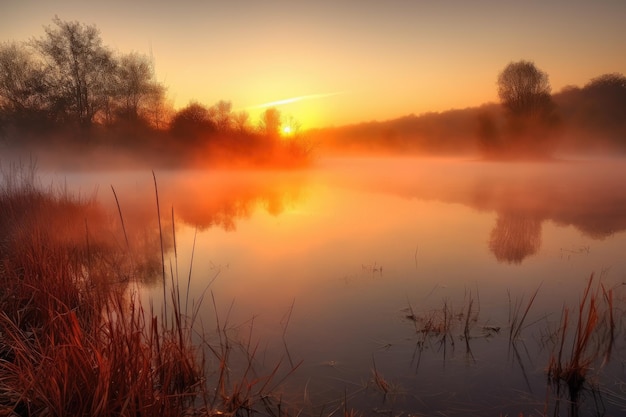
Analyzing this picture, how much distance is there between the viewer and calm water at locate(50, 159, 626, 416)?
10.4 ft

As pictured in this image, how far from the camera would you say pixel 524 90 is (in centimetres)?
3872

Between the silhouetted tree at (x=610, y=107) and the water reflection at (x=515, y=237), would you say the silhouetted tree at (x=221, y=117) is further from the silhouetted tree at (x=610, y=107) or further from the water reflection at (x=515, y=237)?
the silhouetted tree at (x=610, y=107)

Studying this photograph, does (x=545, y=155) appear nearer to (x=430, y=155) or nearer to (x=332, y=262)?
(x=430, y=155)

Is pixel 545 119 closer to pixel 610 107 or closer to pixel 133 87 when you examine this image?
pixel 610 107

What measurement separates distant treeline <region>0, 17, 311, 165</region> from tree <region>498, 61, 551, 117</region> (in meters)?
23.1

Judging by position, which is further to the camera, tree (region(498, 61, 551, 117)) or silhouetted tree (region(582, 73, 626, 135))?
silhouetted tree (region(582, 73, 626, 135))

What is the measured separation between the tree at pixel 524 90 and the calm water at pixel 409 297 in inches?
1153

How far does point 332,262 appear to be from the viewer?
24.6 ft

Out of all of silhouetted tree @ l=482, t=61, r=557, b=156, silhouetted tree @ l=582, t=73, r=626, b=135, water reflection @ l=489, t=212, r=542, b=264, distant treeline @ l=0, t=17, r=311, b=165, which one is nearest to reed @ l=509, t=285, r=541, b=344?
water reflection @ l=489, t=212, r=542, b=264

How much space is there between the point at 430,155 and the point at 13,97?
73114 mm

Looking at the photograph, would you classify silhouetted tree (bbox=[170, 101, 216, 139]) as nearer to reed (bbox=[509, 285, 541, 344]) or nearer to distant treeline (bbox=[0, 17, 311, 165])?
distant treeline (bbox=[0, 17, 311, 165])

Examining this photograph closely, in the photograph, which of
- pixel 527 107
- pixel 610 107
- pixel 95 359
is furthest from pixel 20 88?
pixel 610 107

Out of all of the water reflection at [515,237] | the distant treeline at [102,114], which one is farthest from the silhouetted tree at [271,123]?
the water reflection at [515,237]

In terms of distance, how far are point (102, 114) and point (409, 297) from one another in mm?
29534
